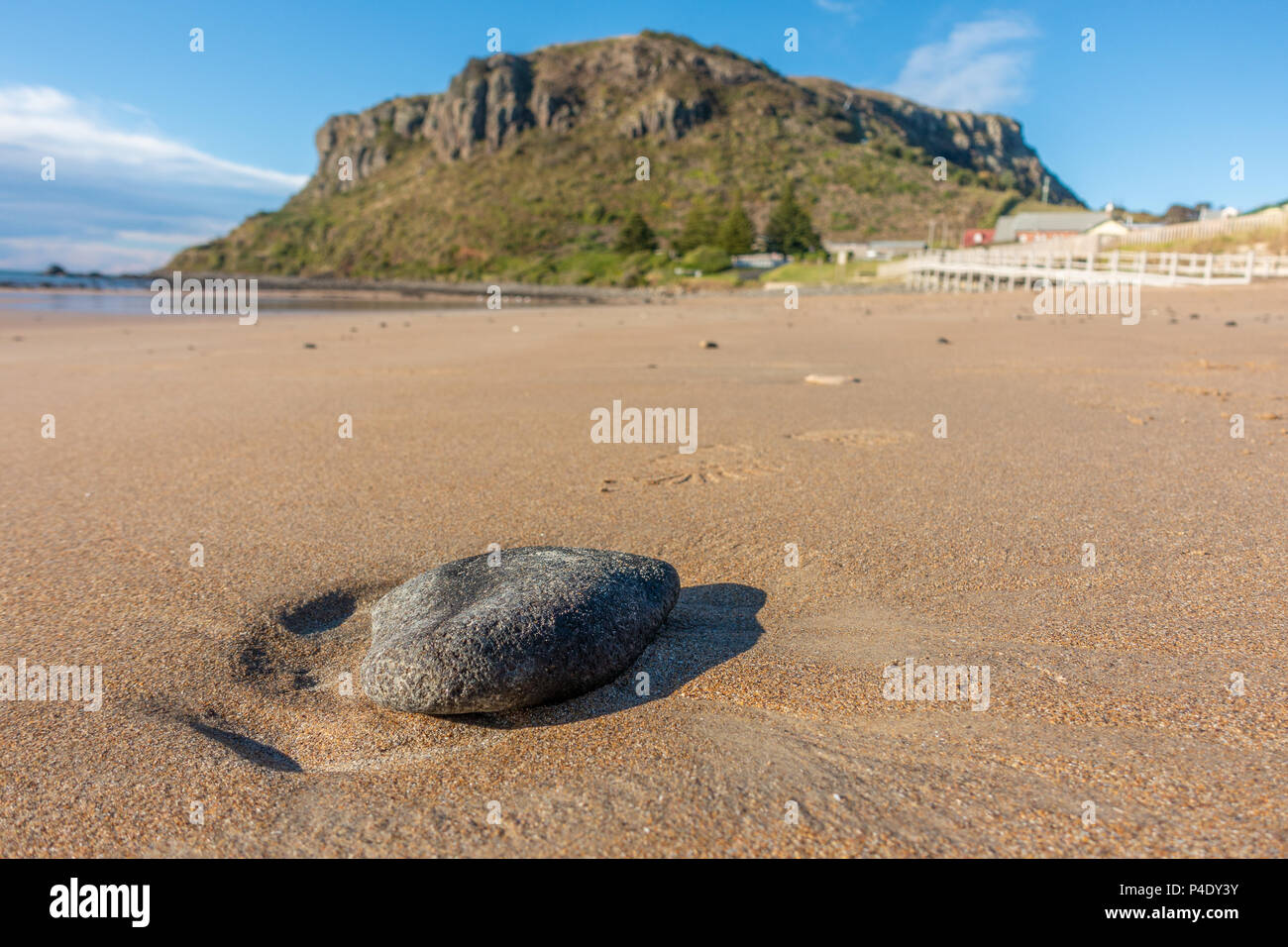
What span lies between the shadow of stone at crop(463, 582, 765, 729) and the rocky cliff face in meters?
109

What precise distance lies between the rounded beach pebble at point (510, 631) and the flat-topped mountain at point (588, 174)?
60.8 metres

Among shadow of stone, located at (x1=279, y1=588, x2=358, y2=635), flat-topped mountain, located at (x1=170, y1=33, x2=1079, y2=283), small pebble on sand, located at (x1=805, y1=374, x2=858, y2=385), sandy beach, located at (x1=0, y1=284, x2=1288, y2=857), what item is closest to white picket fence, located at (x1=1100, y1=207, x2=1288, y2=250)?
sandy beach, located at (x1=0, y1=284, x2=1288, y2=857)

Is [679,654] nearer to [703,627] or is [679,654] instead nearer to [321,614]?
[703,627]

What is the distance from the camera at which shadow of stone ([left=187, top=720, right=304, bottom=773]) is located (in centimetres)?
221

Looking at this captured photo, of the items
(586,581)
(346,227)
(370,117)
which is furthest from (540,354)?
(370,117)

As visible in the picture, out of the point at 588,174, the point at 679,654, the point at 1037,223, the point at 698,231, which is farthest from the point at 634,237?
the point at 679,654

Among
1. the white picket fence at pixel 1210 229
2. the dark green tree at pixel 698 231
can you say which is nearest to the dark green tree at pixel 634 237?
the dark green tree at pixel 698 231

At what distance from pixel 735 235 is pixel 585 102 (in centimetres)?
6250

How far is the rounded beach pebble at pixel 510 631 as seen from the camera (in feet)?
7.81

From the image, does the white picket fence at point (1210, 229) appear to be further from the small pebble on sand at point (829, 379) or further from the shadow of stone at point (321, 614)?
the shadow of stone at point (321, 614)

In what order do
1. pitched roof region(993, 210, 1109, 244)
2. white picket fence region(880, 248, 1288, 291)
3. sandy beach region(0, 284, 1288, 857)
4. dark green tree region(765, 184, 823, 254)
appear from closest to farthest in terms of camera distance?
sandy beach region(0, 284, 1288, 857)
white picket fence region(880, 248, 1288, 291)
dark green tree region(765, 184, 823, 254)
pitched roof region(993, 210, 1109, 244)

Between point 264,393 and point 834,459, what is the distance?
6.09 m

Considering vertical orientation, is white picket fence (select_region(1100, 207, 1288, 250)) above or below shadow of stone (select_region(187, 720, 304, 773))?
above

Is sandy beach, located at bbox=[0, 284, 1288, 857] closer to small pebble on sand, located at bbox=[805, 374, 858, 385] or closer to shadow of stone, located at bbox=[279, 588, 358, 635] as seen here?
shadow of stone, located at bbox=[279, 588, 358, 635]
